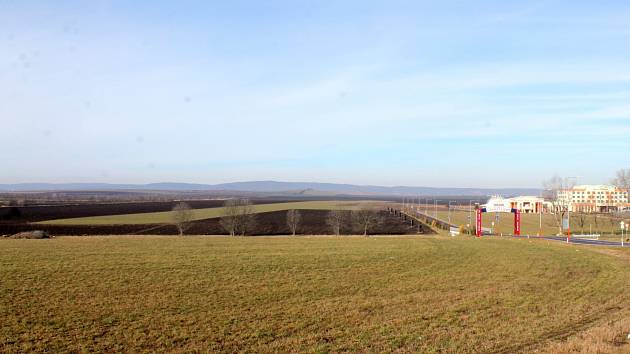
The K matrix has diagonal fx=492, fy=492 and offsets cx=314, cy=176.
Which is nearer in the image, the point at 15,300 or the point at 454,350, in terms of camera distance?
the point at 454,350

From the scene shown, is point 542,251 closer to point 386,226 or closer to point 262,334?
point 262,334

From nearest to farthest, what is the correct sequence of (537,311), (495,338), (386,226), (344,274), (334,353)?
(334,353) < (495,338) < (537,311) < (344,274) < (386,226)

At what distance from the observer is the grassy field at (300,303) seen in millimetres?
15023

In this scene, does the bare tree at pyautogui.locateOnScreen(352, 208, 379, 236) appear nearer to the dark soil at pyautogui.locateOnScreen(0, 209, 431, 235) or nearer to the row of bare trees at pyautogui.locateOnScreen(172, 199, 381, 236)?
the row of bare trees at pyautogui.locateOnScreen(172, 199, 381, 236)

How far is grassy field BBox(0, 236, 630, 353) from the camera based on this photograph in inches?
591

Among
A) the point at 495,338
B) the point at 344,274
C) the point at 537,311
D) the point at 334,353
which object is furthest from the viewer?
the point at 344,274

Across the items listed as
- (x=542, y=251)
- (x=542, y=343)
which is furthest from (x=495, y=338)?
(x=542, y=251)

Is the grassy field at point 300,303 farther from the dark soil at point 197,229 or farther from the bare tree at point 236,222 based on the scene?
the dark soil at point 197,229

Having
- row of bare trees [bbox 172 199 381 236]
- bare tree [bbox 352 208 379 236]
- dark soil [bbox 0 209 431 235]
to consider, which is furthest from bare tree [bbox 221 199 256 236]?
bare tree [bbox 352 208 379 236]

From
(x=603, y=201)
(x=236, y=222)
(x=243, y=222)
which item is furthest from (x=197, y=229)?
(x=603, y=201)

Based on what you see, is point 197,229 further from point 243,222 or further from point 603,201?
point 603,201

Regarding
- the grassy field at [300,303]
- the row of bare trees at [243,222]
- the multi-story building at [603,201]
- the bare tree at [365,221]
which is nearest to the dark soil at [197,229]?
the row of bare trees at [243,222]

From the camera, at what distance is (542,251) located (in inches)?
1778

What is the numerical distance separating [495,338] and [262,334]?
23.9 ft
